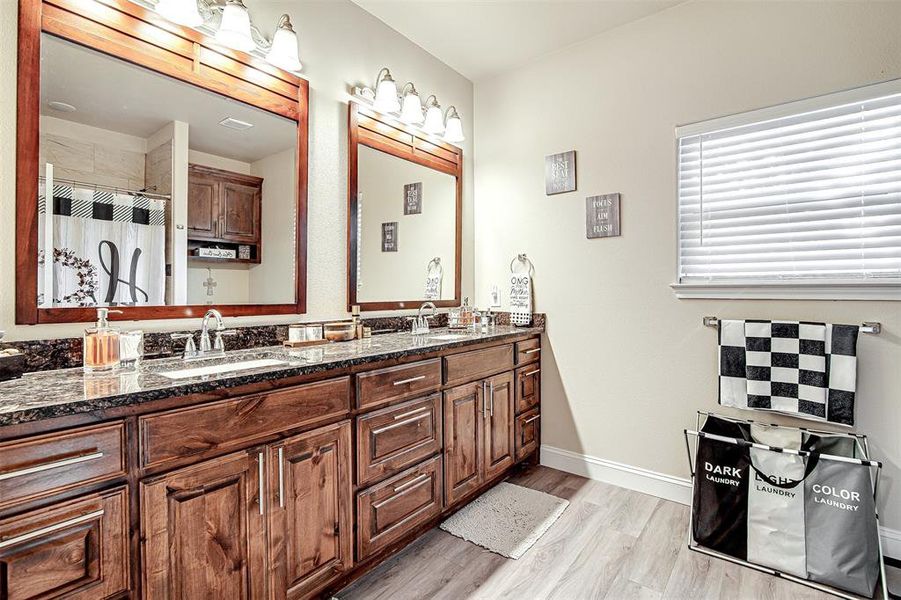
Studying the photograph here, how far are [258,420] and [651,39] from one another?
2.78 metres

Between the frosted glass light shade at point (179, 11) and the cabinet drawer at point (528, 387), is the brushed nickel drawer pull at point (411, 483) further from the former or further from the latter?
the frosted glass light shade at point (179, 11)

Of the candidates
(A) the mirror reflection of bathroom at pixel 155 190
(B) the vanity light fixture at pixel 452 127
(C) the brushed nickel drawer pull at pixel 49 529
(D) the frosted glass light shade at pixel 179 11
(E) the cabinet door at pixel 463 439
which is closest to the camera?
(C) the brushed nickel drawer pull at pixel 49 529

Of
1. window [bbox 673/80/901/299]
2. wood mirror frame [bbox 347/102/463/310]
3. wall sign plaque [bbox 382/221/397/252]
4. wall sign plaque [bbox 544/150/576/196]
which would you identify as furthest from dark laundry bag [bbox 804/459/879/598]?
wall sign plaque [bbox 382/221/397/252]

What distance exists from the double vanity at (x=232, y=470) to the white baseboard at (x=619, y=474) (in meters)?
0.92

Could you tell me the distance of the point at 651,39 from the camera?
8.16 feet

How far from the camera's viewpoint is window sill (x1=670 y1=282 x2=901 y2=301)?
6.20ft

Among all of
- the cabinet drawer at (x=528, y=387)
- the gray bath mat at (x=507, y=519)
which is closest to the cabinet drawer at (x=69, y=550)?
Result: the gray bath mat at (x=507, y=519)

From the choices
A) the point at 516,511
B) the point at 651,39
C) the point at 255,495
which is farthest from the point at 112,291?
the point at 651,39

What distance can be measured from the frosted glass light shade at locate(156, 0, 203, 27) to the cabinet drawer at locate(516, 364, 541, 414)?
229cm

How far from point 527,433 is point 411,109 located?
2127mm

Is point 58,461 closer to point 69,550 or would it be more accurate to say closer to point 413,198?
point 69,550

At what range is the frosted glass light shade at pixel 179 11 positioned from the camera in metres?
1.62

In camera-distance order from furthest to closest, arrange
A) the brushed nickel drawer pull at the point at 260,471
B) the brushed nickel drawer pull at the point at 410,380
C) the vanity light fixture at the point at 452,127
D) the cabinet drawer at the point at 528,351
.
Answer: the vanity light fixture at the point at 452,127 → the cabinet drawer at the point at 528,351 → the brushed nickel drawer pull at the point at 410,380 → the brushed nickel drawer pull at the point at 260,471

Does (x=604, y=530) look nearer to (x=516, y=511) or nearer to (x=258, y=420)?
(x=516, y=511)
